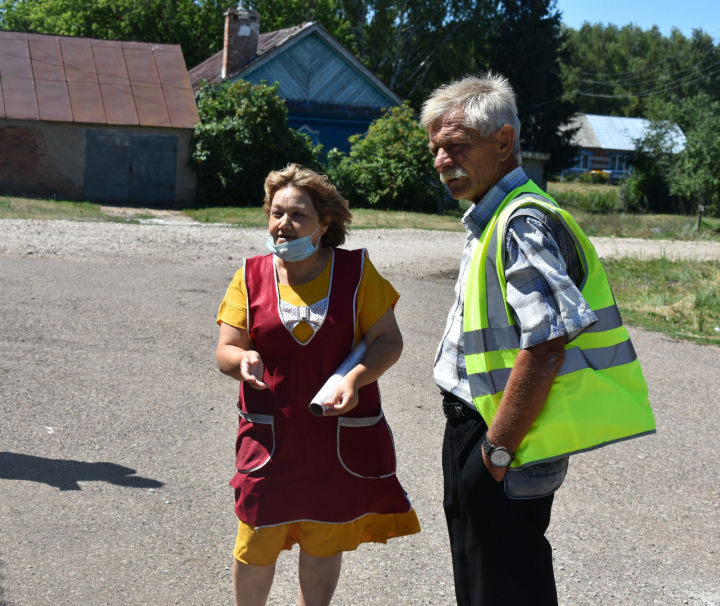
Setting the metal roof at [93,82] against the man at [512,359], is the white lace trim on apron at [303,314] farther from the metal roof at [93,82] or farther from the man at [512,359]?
the metal roof at [93,82]

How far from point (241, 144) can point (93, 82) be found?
597 cm

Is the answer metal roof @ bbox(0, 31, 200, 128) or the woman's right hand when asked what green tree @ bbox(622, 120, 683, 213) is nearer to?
metal roof @ bbox(0, 31, 200, 128)

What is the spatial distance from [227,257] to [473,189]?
12.1 metres

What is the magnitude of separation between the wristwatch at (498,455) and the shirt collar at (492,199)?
2.05 feet

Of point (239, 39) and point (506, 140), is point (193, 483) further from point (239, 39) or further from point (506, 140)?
point (239, 39)

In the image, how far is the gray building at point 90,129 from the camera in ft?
88.7

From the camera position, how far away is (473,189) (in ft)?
8.34

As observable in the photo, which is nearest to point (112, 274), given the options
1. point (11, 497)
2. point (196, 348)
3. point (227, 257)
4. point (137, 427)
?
point (227, 257)

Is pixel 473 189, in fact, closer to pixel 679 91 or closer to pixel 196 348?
pixel 196 348

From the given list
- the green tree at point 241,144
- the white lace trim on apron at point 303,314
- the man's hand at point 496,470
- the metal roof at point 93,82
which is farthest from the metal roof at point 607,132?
the man's hand at point 496,470

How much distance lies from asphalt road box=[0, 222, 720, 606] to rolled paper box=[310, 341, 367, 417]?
2.55 ft

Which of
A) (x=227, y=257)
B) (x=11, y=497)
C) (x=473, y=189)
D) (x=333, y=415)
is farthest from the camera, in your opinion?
(x=227, y=257)

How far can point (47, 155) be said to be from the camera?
27266mm

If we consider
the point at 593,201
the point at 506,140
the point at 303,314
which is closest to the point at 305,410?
the point at 303,314
